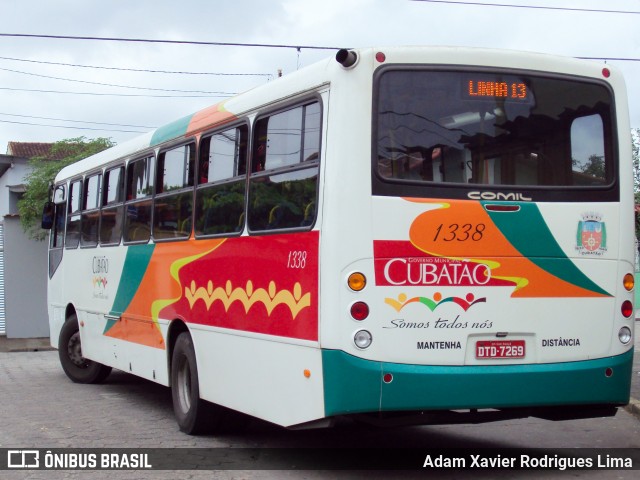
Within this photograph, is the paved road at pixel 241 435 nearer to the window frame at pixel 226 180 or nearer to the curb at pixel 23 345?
the window frame at pixel 226 180

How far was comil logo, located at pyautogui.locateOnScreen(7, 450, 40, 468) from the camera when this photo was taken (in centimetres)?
869

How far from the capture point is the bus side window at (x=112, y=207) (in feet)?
42.7

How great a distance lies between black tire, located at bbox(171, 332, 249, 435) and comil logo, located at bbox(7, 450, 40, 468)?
152cm

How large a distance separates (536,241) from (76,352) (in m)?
9.01

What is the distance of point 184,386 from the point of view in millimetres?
10477

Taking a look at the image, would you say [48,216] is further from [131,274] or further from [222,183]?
[222,183]

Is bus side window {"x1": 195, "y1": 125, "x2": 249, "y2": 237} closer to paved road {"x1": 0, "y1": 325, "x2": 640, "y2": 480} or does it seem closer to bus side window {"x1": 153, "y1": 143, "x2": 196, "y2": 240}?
bus side window {"x1": 153, "y1": 143, "x2": 196, "y2": 240}

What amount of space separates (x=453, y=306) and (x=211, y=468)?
242 centimetres

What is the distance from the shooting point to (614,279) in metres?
8.17

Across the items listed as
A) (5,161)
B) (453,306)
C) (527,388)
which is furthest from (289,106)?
(5,161)

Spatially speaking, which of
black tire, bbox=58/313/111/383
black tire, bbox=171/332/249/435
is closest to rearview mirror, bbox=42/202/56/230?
black tire, bbox=58/313/111/383

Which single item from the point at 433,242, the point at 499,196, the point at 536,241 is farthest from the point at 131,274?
the point at 536,241

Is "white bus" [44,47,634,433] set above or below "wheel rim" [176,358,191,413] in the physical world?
above

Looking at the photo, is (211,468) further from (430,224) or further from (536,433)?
(536,433)
